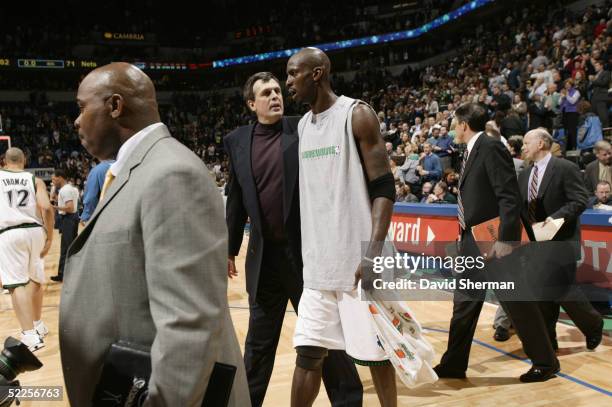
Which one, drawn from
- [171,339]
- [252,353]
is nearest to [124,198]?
[171,339]

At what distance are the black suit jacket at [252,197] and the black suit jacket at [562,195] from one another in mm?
2219

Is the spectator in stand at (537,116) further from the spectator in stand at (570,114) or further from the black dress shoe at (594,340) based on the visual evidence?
the black dress shoe at (594,340)

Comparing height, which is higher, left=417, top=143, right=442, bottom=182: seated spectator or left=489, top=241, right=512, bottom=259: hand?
left=417, top=143, right=442, bottom=182: seated spectator

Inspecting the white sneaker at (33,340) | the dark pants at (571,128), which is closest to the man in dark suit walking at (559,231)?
the white sneaker at (33,340)

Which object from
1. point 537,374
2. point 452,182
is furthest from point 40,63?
point 537,374

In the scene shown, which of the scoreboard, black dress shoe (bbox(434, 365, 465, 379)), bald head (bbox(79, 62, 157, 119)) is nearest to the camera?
bald head (bbox(79, 62, 157, 119))

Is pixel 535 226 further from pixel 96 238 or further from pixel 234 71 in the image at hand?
pixel 234 71

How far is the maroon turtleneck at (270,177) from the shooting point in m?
2.91

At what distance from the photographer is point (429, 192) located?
9.10 metres

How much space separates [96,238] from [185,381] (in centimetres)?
39

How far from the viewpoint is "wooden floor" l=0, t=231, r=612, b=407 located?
340cm

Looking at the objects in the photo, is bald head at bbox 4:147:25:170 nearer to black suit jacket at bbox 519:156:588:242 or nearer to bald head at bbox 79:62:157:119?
bald head at bbox 79:62:157:119

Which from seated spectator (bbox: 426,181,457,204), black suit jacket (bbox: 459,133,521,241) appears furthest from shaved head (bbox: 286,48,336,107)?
seated spectator (bbox: 426,181,457,204)

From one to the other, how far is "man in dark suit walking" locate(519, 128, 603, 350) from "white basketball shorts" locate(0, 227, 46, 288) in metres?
4.13
